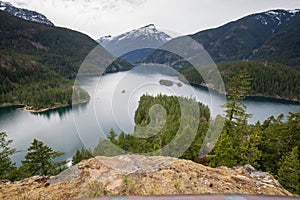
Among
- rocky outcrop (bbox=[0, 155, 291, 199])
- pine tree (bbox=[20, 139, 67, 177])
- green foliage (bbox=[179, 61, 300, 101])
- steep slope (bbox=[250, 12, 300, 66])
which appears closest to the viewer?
rocky outcrop (bbox=[0, 155, 291, 199])

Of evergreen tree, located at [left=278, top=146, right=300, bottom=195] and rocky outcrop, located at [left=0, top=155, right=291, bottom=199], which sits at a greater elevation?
rocky outcrop, located at [left=0, top=155, right=291, bottom=199]

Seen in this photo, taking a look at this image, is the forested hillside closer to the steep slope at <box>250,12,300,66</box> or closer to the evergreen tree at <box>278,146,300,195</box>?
the evergreen tree at <box>278,146,300,195</box>

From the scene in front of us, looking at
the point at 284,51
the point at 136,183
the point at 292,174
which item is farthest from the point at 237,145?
the point at 284,51

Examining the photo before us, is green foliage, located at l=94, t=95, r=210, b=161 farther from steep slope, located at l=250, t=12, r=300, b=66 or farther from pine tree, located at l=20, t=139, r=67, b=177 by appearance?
steep slope, located at l=250, t=12, r=300, b=66

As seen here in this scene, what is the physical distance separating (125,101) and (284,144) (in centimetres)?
1373

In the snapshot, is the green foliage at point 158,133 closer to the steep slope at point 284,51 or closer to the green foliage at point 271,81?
the green foliage at point 271,81

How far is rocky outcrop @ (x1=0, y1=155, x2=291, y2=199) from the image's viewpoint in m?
3.50

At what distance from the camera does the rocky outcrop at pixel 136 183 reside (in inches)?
138

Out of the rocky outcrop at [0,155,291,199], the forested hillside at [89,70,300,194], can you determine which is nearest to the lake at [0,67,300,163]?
the forested hillside at [89,70,300,194]

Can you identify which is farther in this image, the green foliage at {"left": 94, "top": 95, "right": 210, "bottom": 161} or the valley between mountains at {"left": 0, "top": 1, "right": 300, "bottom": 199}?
the green foliage at {"left": 94, "top": 95, "right": 210, "bottom": 161}

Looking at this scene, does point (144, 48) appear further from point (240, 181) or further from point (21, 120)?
point (21, 120)

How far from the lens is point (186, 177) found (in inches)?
158

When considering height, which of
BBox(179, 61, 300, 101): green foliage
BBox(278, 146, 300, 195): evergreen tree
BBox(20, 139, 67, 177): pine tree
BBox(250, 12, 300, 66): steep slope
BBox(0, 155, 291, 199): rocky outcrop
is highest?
BBox(250, 12, 300, 66): steep slope

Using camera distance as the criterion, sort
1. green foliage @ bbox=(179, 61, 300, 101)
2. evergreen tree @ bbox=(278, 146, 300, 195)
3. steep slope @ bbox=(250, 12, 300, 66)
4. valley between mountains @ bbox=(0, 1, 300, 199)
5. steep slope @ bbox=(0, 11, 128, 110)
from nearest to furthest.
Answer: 1. valley between mountains @ bbox=(0, 1, 300, 199)
2. evergreen tree @ bbox=(278, 146, 300, 195)
3. steep slope @ bbox=(0, 11, 128, 110)
4. green foliage @ bbox=(179, 61, 300, 101)
5. steep slope @ bbox=(250, 12, 300, 66)
